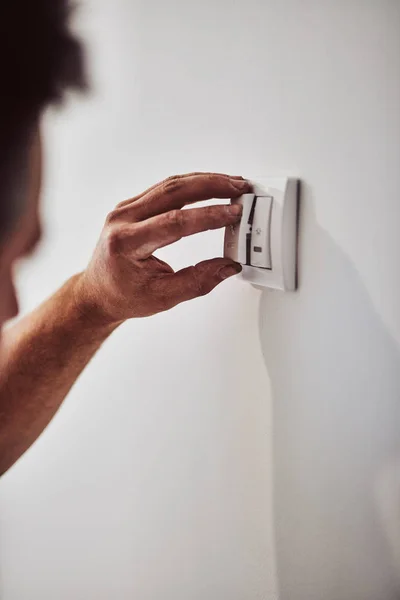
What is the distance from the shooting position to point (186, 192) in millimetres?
540

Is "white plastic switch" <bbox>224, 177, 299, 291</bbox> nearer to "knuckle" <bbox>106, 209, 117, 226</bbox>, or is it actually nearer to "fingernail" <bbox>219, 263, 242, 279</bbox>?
"fingernail" <bbox>219, 263, 242, 279</bbox>

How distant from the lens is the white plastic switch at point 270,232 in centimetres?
54

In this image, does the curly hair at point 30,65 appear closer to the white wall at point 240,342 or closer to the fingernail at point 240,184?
the white wall at point 240,342

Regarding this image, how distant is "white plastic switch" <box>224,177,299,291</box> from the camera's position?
535 mm

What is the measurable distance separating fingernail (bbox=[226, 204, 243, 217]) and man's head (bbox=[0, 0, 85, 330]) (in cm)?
41

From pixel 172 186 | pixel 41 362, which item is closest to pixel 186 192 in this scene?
pixel 172 186

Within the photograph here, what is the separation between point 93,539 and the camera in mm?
852

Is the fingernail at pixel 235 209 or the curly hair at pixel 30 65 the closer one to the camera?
the fingernail at pixel 235 209

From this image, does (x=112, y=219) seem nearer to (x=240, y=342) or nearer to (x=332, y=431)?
(x=240, y=342)

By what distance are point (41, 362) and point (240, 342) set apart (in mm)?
315

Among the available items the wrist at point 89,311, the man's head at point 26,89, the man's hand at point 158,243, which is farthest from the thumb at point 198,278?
the man's head at point 26,89

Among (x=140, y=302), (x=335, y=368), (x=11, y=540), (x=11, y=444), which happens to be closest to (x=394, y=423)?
(x=335, y=368)

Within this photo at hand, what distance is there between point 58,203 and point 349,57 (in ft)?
1.79

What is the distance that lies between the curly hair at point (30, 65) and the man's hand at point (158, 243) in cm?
32
